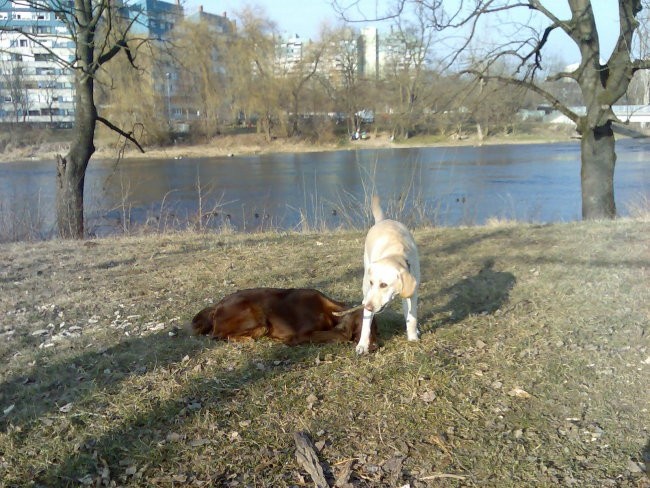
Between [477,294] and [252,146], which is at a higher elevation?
[252,146]

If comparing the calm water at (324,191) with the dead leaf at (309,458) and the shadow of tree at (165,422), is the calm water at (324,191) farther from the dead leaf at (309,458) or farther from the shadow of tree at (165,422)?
the dead leaf at (309,458)

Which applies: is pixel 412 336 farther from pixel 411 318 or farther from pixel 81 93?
pixel 81 93

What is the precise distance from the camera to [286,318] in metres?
4.45

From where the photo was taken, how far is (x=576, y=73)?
37.4 feet

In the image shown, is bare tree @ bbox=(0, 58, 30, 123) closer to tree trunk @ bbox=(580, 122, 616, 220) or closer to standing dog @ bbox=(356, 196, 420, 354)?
tree trunk @ bbox=(580, 122, 616, 220)

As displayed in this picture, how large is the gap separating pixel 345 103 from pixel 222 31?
12431mm

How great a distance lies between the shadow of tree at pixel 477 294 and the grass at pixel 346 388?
0.7 inches

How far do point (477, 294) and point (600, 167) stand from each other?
24.2 feet

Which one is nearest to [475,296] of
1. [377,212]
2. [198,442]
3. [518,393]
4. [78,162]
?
[377,212]

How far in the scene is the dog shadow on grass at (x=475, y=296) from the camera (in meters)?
5.01

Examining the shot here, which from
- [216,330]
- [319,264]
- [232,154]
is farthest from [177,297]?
[232,154]

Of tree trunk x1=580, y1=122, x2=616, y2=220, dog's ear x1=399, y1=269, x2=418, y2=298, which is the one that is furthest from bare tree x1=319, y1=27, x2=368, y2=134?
dog's ear x1=399, y1=269, x2=418, y2=298

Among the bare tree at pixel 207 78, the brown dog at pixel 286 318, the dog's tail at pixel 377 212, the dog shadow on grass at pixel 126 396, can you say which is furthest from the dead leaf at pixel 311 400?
the bare tree at pixel 207 78

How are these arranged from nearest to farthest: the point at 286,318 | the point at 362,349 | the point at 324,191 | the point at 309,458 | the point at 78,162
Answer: the point at 309,458 < the point at 362,349 < the point at 286,318 < the point at 78,162 < the point at 324,191
